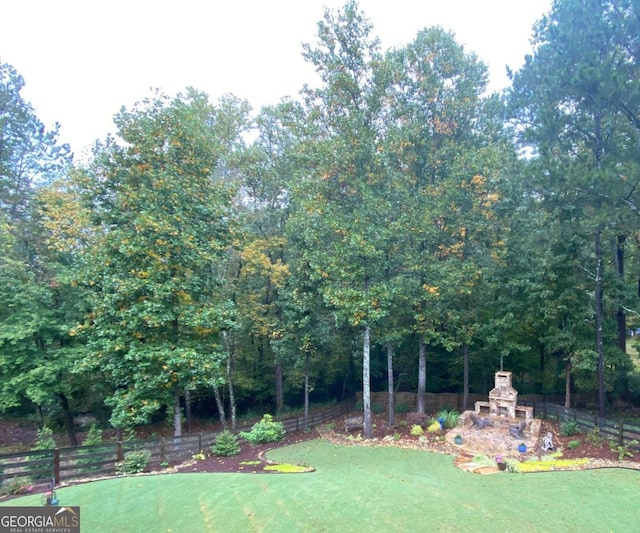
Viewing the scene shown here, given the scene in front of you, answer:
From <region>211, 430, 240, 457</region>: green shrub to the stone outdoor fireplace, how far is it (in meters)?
10.3

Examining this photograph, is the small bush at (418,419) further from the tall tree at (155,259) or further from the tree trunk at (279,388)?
the tall tree at (155,259)

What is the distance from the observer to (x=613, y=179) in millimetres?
10211

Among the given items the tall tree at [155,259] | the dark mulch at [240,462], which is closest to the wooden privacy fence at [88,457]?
the dark mulch at [240,462]

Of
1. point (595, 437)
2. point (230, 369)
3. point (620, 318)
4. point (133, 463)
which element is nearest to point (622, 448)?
point (595, 437)

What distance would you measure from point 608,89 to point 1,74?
2203 centimetres

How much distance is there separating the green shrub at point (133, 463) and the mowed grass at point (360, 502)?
50.0 inches

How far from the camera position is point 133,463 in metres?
9.47

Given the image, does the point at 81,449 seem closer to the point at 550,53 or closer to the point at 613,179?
the point at 613,179

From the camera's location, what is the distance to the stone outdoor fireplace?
15188mm

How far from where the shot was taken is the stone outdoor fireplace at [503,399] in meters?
15.2

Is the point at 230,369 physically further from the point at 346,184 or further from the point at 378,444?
the point at 346,184

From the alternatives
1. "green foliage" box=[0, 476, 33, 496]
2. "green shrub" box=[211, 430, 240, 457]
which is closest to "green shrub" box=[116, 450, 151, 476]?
"green foliage" box=[0, 476, 33, 496]

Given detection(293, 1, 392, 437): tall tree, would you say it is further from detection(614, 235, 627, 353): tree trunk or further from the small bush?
detection(614, 235, 627, 353): tree trunk

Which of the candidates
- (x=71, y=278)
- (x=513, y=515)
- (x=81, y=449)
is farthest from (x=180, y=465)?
(x=513, y=515)
